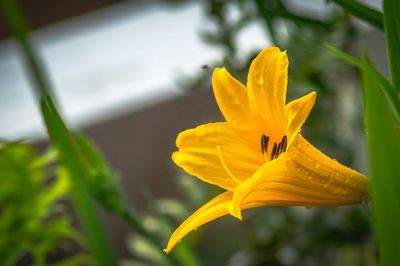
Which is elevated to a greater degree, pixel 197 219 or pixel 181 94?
pixel 181 94

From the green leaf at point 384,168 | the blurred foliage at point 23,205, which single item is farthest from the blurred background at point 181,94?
the green leaf at point 384,168

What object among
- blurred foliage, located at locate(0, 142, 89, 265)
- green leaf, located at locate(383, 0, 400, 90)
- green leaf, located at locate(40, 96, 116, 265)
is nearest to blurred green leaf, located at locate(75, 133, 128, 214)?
green leaf, located at locate(40, 96, 116, 265)

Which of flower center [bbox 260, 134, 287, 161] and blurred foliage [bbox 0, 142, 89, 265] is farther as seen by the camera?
blurred foliage [bbox 0, 142, 89, 265]

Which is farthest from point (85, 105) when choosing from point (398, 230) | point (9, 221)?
point (398, 230)

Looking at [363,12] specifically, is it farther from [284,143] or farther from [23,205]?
[23,205]

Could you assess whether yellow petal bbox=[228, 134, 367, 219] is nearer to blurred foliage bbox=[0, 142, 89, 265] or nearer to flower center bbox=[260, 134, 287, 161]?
flower center bbox=[260, 134, 287, 161]


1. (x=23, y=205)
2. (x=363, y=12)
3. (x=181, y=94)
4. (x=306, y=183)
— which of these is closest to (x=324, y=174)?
(x=306, y=183)

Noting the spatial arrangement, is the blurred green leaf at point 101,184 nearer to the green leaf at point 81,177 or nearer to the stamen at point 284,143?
the green leaf at point 81,177

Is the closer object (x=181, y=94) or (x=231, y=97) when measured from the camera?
(x=231, y=97)
